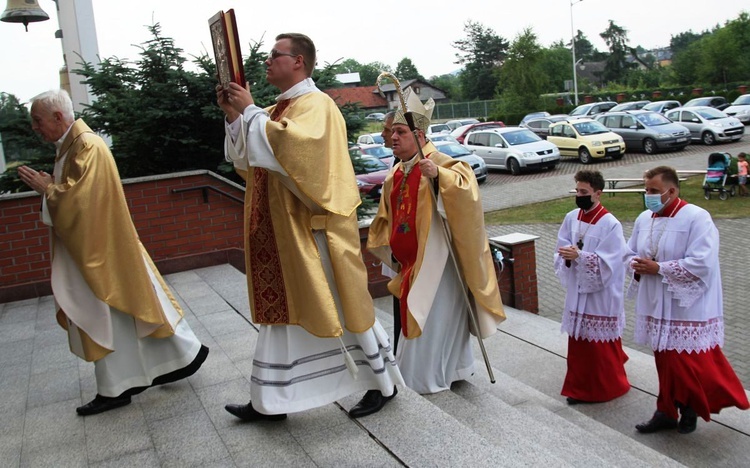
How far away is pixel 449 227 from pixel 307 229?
149 cm

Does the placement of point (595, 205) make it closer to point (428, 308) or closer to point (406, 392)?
point (428, 308)

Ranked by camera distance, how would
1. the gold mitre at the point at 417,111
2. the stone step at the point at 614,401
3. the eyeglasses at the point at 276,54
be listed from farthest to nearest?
the stone step at the point at 614,401, the gold mitre at the point at 417,111, the eyeglasses at the point at 276,54

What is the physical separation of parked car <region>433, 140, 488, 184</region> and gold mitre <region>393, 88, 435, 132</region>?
55.2 feet

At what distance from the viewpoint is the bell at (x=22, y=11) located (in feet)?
25.7

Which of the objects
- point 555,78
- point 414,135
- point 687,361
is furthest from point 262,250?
point 555,78

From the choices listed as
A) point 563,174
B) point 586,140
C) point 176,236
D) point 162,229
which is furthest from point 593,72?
point 162,229

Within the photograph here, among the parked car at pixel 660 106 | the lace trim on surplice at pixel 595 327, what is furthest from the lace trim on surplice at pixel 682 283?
the parked car at pixel 660 106

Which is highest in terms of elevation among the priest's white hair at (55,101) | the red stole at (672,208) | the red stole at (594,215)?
the priest's white hair at (55,101)

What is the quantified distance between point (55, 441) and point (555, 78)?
78.5 meters

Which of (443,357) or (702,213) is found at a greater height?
(702,213)

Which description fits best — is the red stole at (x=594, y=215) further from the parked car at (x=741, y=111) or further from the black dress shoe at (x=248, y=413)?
the parked car at (x=741, y=111)

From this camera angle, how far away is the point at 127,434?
3922mm

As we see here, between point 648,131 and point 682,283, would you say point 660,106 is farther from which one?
point 682,283

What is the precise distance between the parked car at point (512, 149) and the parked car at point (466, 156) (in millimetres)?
932
